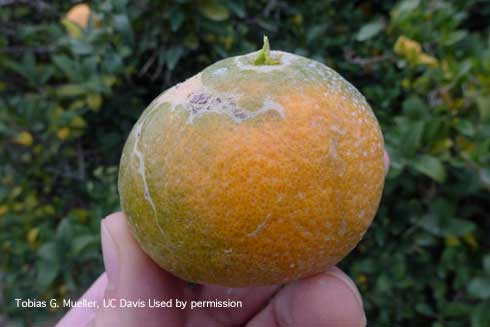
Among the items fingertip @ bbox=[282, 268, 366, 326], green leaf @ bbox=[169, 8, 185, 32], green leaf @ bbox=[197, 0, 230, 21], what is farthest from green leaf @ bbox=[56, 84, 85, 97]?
fingertip @ bbox=[282, 268, 366, 326]

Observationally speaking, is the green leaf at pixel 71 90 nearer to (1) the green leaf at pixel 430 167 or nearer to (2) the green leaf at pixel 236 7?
(2) the green leaf at pixel 236 7

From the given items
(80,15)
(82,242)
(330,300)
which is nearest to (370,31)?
(330,300)

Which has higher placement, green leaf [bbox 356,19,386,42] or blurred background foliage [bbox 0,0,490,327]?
green leaf [bbox 356,19,386,42]

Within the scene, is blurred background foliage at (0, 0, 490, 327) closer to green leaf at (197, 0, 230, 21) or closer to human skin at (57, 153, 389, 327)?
green leaf at (197, 0, 230, 21)

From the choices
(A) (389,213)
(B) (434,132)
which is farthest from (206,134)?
(A) (389,213)

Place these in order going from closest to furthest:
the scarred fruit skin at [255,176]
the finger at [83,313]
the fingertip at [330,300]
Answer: the scarred fruit skin at [255,176], the fingertip at [330,300], the finger at [83,313]

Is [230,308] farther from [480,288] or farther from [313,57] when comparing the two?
[313,57]

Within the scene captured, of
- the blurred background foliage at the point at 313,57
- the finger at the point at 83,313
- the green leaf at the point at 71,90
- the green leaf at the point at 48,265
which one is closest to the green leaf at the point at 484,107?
the blurred background foliage at the point at 313,57
